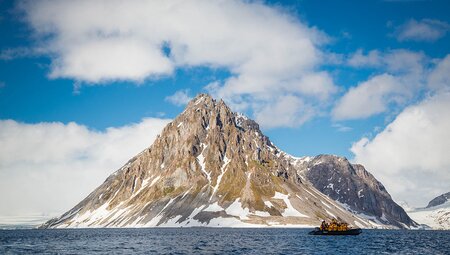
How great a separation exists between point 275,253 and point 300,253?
17.8 ft

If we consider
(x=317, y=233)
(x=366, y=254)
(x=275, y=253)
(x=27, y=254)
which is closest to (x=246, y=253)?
(x=275, y=253)

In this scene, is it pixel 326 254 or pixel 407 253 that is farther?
pixel 407 253

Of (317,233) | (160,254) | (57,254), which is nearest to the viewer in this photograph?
(160,254)

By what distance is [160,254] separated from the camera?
9562cm

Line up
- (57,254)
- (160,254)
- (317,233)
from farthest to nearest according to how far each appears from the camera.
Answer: (317,233), (57,254), (160,254)

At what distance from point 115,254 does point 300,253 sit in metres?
39.7

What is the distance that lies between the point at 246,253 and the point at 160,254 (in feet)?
59.2

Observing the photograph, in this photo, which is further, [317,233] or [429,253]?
[317,233]

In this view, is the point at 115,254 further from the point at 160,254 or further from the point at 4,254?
the point at 4,254

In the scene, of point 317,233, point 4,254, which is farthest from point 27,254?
point 317,233

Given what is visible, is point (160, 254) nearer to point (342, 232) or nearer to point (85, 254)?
point (85, 254)

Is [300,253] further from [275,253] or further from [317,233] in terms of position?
[317,233]

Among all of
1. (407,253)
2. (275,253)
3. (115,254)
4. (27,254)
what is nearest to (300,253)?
(275,253)

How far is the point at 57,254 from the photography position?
101938 millimetres
